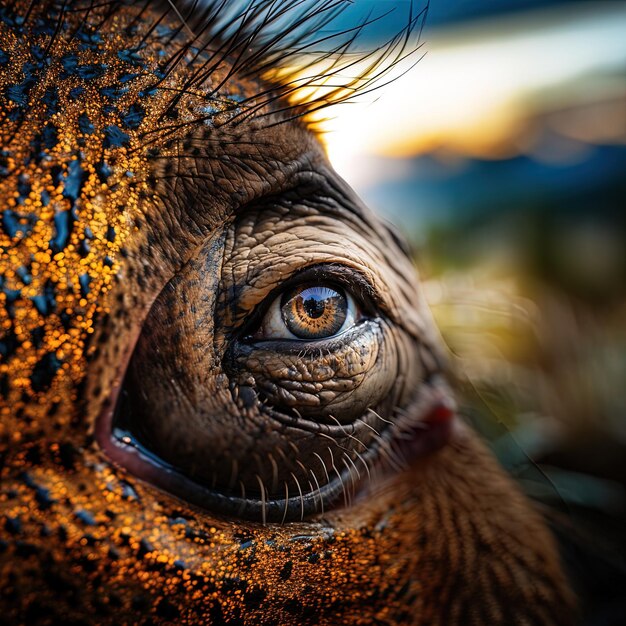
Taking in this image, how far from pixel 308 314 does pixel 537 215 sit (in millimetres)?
911

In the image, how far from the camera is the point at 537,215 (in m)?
1.55

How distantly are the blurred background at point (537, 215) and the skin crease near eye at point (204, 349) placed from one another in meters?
0.35

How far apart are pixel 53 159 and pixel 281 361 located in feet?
1.10

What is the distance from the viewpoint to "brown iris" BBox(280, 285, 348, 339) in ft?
2.72

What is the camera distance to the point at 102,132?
0.73 metres

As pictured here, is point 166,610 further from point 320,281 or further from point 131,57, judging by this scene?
point 131,57

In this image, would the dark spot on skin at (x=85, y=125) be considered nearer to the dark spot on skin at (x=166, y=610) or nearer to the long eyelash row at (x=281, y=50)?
the long eyelash row at (x=281, y=50)

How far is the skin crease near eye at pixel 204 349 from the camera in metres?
0.67

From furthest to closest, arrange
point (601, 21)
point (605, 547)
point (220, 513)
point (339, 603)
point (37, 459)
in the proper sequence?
Result: point (601, 21), point (605, 547), point (339, 603), point (220, 513), point (37, 459)

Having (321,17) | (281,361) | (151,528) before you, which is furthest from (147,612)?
(321,17)

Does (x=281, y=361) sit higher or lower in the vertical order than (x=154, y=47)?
lower

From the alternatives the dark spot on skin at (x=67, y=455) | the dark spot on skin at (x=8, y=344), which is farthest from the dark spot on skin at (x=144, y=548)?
the dark spot on skin at (x=8, y=344)

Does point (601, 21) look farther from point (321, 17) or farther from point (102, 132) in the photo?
point (102, 132)

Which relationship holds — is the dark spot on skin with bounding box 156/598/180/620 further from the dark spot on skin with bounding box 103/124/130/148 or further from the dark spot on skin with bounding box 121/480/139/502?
the dark spot on skin with bounding box 103/124/130/148
